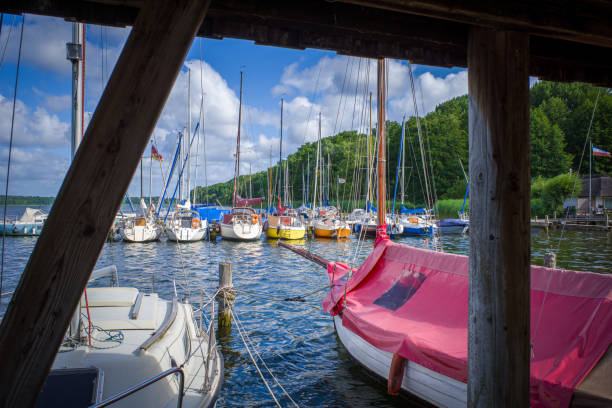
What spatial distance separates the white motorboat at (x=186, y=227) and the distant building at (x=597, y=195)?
1932 inches

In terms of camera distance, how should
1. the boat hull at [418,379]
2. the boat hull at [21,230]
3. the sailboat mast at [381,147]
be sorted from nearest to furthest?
the boat hull at [418,379]
the sailboat mast at [381,147]
the boat hull at [21,230]

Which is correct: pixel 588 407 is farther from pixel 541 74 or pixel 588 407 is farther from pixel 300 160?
pixel 300 160

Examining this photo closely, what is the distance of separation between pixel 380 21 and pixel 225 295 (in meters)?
8.36

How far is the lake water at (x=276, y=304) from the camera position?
23.5 ft

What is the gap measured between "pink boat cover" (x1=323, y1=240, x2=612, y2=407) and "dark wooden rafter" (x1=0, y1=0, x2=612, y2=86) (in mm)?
3127

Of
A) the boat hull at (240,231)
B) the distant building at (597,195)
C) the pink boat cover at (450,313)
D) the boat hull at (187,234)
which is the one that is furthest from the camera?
the distant building at (597,195)

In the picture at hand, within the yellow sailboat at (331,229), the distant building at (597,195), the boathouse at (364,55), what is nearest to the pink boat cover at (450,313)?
the boathouse at (364,55)

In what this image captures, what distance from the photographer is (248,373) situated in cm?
799

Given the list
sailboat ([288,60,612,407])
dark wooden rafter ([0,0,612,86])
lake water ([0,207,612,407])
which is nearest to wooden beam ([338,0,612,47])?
dark wooden rafter ([0,0,612,86])

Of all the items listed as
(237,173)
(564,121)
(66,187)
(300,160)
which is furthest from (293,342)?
(300,160)

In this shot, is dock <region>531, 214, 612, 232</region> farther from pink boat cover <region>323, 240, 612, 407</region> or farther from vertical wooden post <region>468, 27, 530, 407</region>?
vertical wooden post <region>468, 27, 530, 407</region>

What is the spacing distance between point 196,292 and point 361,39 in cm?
1332

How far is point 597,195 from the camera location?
51312 millimetres

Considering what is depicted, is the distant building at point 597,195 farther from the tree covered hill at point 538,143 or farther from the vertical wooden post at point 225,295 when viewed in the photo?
the vertical wooden post at point 225,295
